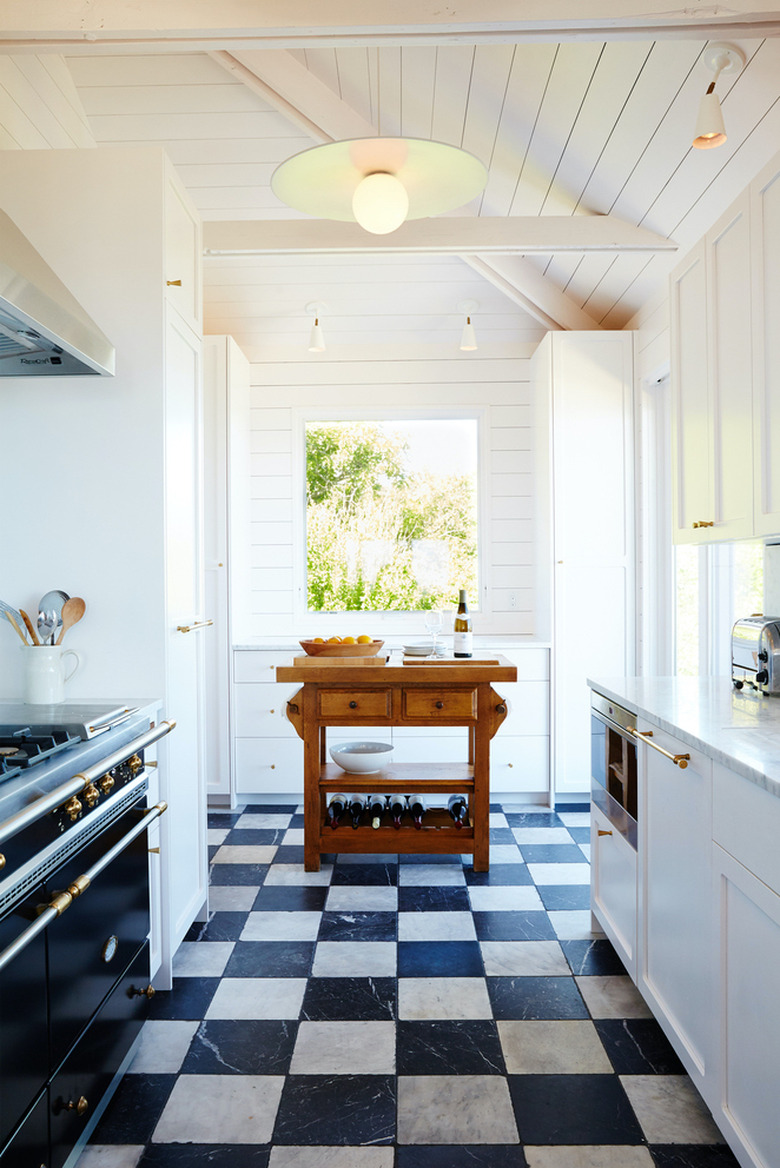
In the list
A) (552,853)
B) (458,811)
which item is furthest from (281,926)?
(552,853)

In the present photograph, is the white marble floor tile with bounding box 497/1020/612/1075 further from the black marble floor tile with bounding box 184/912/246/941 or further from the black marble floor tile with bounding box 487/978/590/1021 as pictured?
the black marble floor tile with bounding box 184/912/246/941

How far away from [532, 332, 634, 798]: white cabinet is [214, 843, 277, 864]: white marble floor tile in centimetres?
154

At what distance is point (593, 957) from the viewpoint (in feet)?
8.15

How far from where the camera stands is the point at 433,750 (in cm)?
409

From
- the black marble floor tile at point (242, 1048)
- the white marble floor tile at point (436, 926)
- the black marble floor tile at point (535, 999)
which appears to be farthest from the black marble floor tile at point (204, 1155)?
the white marble floor tile at point (436, 926)

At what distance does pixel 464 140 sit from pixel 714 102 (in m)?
1.53

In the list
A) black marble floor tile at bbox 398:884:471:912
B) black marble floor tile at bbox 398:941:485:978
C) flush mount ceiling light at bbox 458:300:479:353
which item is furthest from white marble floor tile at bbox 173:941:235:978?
flush mount ceiling light at bbox 458:300:479:353

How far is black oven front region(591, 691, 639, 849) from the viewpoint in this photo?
7.10 feet

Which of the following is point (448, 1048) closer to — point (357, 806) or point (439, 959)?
point (439, 959)

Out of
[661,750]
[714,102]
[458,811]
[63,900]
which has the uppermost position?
[714,102]

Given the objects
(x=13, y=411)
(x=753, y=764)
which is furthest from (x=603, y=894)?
(x=13, y=411)

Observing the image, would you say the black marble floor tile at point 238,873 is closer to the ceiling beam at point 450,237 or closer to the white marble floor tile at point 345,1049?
the white marble floor tile at point 345,1049

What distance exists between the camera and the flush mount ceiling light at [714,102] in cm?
212

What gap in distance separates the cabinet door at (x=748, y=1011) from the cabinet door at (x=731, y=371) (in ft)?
3.41
